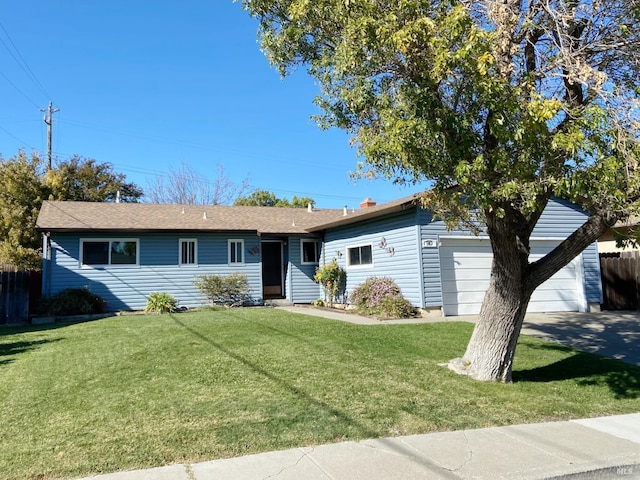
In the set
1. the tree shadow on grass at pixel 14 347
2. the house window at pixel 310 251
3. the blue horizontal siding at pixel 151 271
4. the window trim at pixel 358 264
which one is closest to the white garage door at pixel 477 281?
the window trim at pixel 358 264

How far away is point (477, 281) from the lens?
14.9 m

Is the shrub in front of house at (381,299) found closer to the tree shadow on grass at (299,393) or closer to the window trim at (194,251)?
the window trim at (194,251)

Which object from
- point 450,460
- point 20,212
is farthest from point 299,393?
point 20,212

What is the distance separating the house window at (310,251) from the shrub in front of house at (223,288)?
2770 millimetres

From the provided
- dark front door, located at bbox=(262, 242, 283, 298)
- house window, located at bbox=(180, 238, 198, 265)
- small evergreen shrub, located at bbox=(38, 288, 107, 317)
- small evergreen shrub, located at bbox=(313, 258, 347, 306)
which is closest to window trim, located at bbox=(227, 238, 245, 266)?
dark front door, located at bbox=(262, 242, 283, 298)

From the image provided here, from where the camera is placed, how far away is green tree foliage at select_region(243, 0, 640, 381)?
506 cm

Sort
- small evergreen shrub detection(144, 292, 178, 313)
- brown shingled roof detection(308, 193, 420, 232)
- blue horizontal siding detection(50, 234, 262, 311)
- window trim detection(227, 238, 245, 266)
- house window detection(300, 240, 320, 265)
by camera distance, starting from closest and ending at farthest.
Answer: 1. brown shingled roof detection(308, 193, 420, 232)
2. blue horizontal siding detection(50, 234, 262, 311)
3. small evergreen shrub detection(144, 292, 178, 313)
4. window trim detection(227, 238, 245, 266)
5. house window detection(300, 240, 320, 265)

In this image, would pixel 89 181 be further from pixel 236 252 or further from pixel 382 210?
pixel 382 210

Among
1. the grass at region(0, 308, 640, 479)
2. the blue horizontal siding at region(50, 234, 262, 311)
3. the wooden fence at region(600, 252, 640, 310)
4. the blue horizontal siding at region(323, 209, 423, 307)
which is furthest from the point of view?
the blue horizontal siding at region(50, 234, 262, 311)

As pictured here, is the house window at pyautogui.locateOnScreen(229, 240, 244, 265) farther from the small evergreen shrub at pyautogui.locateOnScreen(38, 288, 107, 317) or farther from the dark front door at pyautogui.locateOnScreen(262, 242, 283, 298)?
the small evergreen shrub at pyautogui.locateOnScreen(38, 288, 107, 317)

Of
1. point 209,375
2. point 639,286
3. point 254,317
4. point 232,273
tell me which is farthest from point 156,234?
point 639,286

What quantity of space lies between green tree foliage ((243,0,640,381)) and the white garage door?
7367 mm

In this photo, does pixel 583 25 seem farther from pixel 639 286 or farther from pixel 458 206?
pixel 639 286

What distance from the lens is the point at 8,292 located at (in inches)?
577
